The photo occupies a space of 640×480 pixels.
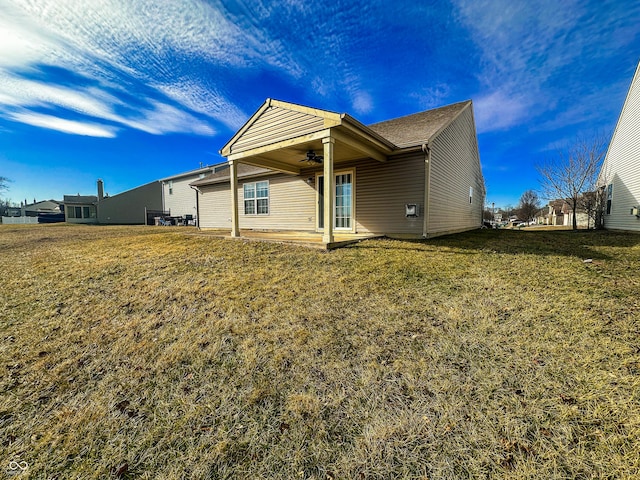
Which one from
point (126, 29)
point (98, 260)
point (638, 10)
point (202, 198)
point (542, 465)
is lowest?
point (542, 465)

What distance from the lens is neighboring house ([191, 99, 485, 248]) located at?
6848mm

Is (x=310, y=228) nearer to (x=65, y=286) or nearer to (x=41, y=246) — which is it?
(x=65, y=286)

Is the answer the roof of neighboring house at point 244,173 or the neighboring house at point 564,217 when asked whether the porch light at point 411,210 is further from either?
the neighboring house at point 564,217

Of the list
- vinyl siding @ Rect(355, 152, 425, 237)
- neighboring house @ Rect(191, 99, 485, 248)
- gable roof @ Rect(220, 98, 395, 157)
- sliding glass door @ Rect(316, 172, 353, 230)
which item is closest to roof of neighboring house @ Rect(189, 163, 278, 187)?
neighboring house @ Rect(191, 99, 485, 248)

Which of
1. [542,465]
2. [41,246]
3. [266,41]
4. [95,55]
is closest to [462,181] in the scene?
[266,41]

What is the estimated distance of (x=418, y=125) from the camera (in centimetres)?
959

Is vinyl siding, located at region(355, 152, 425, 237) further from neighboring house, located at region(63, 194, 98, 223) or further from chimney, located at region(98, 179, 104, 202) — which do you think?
chimney, located at region(98, 179, 104, 202)

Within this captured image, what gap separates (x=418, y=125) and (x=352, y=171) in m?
3.19

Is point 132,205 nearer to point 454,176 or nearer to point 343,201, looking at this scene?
point 343,201

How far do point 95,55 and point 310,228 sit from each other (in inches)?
363

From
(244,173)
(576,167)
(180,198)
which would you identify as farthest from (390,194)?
(180,198)

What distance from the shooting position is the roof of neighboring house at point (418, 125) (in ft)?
26.4

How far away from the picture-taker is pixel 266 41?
8367mm

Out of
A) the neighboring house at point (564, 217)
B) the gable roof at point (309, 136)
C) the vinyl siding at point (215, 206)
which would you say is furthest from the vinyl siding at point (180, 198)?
the neighboring house at point (564, 217)
